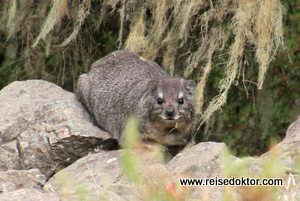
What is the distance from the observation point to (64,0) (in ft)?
22.4

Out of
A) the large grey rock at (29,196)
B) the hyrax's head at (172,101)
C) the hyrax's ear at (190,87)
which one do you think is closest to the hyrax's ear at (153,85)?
the hyrax's head at (172,101)

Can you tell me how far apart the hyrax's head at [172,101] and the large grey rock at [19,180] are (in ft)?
4.41

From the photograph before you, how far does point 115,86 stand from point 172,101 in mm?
1251

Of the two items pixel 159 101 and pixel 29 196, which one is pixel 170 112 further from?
pixel 29 196

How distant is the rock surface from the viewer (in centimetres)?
394

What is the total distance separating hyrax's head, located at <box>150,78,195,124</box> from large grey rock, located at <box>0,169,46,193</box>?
134 centimetres

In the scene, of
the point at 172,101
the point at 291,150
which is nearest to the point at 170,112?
the point at 172,101

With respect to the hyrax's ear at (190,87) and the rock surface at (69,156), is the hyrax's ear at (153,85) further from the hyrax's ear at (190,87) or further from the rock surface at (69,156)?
the rock surface at (69,156)

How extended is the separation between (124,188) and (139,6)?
3.25 meters

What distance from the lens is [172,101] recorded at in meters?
5.58

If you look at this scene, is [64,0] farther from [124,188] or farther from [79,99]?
[124,188]

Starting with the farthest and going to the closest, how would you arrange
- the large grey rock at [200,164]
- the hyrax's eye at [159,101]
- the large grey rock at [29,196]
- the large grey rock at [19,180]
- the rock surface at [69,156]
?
the hyrax's eye at [159,101]
the large grey rock at [19,180]
the large grey rock at [200,164]
the rock surface at [69,156]
the large grey rock at [29,196]

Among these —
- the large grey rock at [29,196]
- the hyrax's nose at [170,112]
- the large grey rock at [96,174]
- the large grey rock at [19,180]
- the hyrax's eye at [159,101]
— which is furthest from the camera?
the hyrax's eye at [159,101]

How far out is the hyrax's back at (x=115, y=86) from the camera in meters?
6.37
